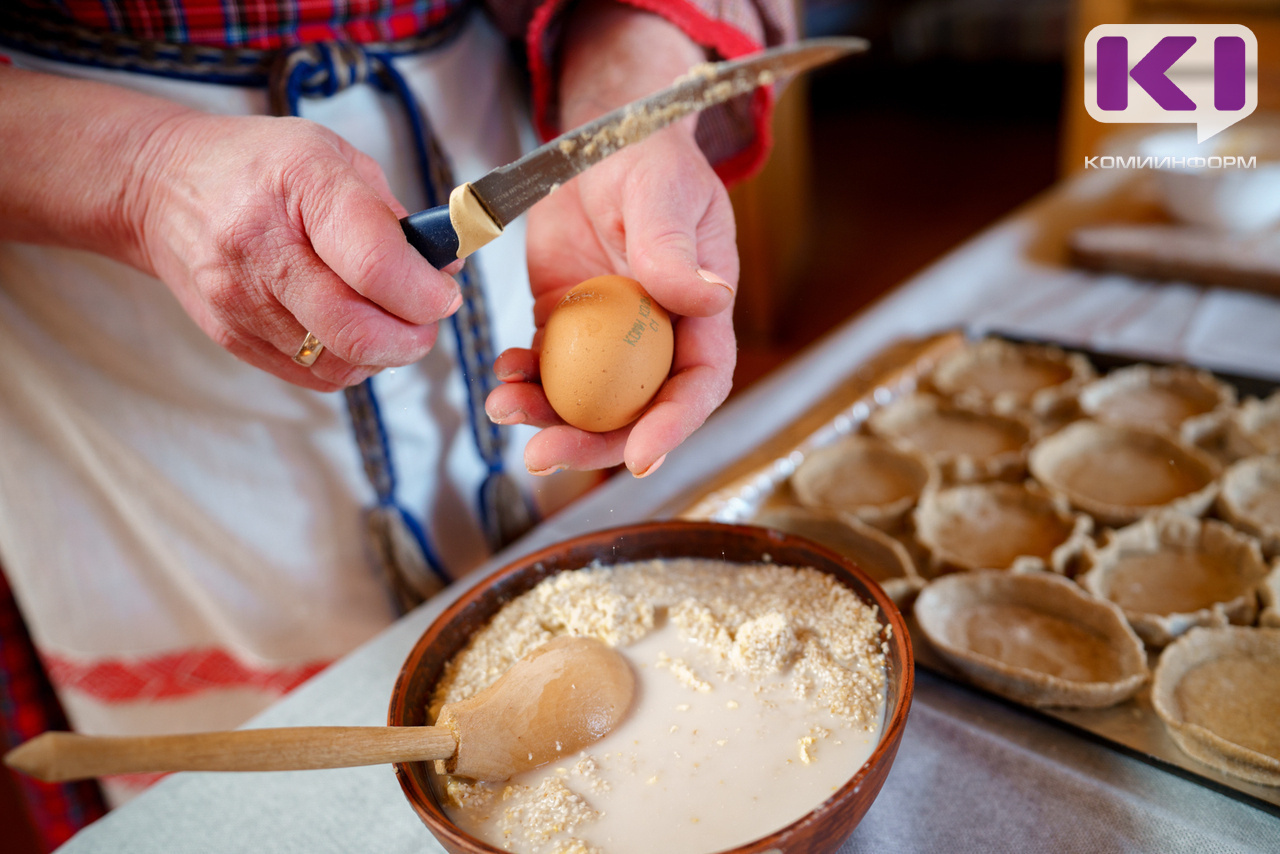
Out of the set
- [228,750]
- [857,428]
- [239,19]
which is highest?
[239,19]

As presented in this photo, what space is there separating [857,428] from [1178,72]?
853 mm

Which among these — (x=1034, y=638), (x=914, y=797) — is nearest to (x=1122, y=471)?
(x=1034, y=638)

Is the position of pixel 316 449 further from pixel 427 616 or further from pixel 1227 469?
pixel 1227 469

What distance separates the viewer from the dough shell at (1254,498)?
93cm

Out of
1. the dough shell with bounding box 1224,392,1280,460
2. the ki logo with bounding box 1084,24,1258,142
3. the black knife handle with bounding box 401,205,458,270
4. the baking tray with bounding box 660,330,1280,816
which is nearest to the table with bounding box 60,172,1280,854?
the baking tray with bounding box 660,330,1280,816

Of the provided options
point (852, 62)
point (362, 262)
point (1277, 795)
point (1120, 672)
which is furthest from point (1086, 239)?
point (852, 62)

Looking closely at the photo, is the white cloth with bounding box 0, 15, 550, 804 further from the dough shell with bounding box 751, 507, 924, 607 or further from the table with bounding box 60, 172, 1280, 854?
the dough shell with bounding box 751, 507, 924, 607

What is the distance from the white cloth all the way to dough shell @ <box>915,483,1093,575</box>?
0.53 m

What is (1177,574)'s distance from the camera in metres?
0.93

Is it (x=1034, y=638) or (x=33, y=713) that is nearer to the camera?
(x=1034, y=638)

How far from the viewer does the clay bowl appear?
0.52 m

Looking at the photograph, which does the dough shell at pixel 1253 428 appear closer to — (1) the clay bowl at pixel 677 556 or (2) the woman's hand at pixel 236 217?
(1) the clay bowl at pixel 677 556

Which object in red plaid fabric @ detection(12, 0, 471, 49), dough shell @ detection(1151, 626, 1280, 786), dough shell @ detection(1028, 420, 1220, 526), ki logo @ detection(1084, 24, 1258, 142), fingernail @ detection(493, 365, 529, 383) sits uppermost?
red plaid fabric @ detection(12, 0, 471, 49)

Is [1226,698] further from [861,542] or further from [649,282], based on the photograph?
[649,282]
